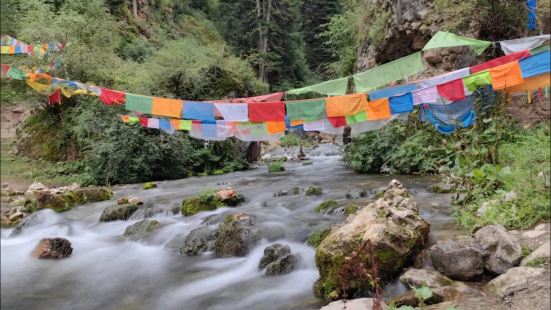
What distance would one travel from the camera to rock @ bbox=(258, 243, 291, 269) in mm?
5965

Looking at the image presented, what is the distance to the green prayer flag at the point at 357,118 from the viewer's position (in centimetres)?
822

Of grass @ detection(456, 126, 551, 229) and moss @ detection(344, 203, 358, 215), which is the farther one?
moss @ detection(344, 203, 358, 215)

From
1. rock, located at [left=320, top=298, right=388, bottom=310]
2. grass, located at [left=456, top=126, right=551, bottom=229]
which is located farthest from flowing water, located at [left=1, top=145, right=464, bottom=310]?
rock, located at [left=320, top=298, right=388, bottom=310]

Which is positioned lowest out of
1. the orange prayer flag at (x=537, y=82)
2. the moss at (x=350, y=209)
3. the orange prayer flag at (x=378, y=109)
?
the moss at (x=350, y=209)

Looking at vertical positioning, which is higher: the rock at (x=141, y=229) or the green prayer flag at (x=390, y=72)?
the green prayer flag at (x=390, y=72)

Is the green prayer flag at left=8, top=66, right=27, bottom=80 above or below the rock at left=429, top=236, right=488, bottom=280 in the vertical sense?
above

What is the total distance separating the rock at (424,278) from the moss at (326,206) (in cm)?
317

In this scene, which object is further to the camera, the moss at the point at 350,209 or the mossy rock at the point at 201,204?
the mossy rock at the point at 201,204

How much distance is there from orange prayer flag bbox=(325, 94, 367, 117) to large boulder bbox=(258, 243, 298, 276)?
319cm

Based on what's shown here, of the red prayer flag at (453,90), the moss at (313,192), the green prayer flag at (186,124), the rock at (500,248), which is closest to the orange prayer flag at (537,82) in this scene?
the red prayer flag at (453,90)

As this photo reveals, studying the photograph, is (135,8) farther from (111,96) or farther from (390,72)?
(390,72)

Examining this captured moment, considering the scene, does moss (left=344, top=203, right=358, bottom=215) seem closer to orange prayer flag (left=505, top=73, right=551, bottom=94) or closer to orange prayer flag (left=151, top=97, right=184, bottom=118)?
orange prayer flag (left=505, top=73, right=551, bottom=94)

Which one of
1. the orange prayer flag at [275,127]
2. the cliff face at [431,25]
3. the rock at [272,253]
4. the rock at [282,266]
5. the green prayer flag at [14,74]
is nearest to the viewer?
the green prayer flag at [14,74]

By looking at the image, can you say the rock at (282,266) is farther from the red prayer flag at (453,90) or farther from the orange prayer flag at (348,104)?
the red prayer flag at (453,90)
